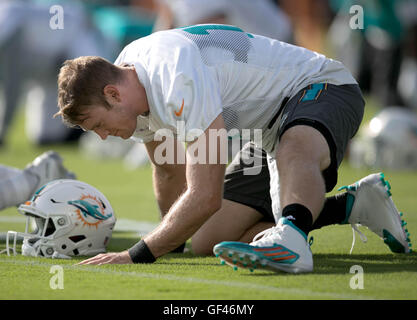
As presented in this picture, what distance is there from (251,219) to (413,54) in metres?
12.8

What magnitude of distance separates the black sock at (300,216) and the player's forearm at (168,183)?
1.10m

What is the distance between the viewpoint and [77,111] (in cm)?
379

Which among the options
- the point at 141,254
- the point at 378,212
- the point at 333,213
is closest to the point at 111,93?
the point at 141,254

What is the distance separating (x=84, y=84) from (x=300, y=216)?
1.10m

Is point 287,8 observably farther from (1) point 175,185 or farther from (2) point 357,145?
(1) point 175,185

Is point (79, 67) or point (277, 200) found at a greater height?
point (79, 67)

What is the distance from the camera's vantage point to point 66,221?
4.38 meters

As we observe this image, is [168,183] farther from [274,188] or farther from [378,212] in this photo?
[378,212]

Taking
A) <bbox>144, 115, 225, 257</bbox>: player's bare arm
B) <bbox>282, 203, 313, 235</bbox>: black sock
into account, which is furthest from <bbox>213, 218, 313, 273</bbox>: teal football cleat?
<bbox>144, 115, 225, 257</bbox>: player's bare arm

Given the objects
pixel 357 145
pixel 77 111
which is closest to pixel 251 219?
pixel 77 111

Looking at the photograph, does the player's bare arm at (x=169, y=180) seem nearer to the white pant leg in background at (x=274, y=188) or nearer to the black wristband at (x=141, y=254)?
the white pant leg in background at (x=274, y=188)

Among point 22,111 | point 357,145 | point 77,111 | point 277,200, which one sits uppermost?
point 77,111

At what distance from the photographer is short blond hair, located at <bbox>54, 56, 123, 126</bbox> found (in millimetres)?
3748

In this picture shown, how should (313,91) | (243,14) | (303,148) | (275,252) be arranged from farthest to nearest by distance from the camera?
1. (243,14)
2. (313,91)
3. (303,148)
4. (275,252)
